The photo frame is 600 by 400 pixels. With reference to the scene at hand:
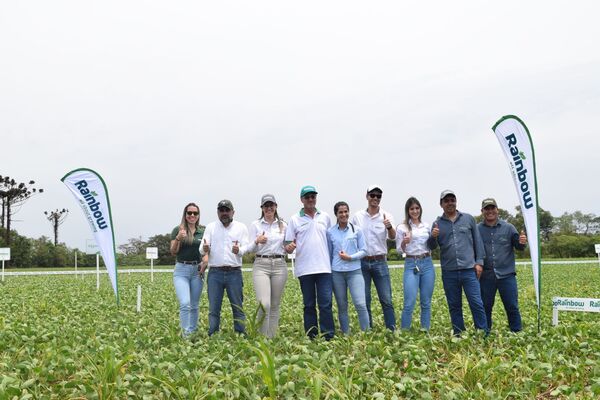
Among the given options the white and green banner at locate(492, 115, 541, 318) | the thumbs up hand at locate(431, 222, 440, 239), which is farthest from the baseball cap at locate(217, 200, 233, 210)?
the white and green banner at locate(492, 115, 541, 318)

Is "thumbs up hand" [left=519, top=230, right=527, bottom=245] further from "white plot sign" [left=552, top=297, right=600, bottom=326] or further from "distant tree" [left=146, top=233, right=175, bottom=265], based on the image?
"distant tree" [left=146, top=233, right=175, bottom=265]

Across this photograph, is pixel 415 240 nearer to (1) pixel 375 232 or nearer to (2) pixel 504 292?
(1) pixel 375 232

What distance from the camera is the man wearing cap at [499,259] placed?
6.71 meters

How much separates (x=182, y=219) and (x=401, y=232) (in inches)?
114

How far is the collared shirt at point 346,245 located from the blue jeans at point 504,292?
165cm

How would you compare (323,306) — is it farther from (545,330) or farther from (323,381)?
(545,330)

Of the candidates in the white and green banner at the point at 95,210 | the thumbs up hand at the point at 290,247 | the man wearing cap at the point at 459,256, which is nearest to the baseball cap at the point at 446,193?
the man wearing cap at the point at 459,256

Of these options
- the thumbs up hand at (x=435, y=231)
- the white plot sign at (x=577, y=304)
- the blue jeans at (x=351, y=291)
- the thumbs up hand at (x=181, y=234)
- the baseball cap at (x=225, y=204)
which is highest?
the baseball cap at (x=225, y=204)

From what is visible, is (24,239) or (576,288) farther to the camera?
(24,239)

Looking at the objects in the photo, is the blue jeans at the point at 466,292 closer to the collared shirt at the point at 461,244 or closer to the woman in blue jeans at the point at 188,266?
the collared shirt at the point at 461,244

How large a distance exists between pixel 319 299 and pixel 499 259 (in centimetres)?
236

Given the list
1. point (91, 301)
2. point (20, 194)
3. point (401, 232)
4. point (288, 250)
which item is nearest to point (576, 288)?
point (401, 232)

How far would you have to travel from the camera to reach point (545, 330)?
6.97m

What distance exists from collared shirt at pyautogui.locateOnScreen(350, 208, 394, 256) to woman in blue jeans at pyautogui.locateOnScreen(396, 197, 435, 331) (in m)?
0.22
